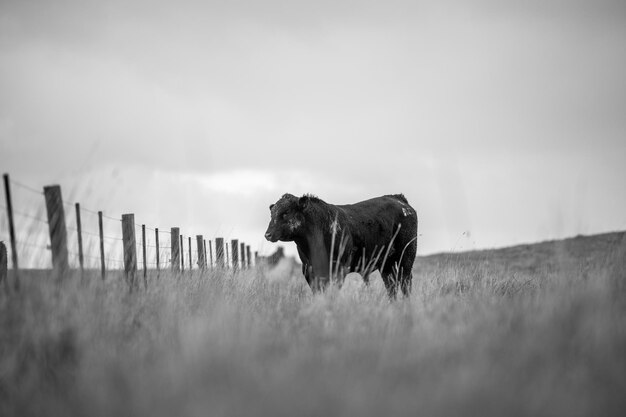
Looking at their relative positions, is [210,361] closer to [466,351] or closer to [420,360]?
[420,360]

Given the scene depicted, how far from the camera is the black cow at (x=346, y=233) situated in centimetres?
932

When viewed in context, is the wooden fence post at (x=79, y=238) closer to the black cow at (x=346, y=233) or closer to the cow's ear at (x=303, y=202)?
the black cow at (x=346, y=233)

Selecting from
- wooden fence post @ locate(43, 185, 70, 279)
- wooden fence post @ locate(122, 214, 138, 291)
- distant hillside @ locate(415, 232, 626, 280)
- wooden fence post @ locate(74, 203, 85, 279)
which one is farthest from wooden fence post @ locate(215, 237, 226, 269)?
distant hillside @ locate(415, 232, 626, 280)

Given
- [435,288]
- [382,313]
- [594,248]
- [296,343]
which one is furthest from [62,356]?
[594,248]

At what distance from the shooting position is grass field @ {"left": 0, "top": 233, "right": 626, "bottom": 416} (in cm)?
323

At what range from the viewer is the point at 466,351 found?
13.6 ft

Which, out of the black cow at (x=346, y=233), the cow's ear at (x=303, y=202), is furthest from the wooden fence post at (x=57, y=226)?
the cow's ear at (x=303, y=202)

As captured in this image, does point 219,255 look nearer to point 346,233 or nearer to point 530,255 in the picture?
point 346,233

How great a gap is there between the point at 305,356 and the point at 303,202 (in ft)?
18.9

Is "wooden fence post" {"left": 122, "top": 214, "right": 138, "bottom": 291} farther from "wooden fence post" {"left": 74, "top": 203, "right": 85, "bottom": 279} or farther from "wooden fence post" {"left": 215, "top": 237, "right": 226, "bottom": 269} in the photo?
"wooden fence post" {"left": 215, "top": 237, "right": 226, "bottom": 269}

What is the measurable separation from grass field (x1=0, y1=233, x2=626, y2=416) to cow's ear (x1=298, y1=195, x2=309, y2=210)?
11.9 ft

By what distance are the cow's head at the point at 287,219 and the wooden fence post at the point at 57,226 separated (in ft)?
12.3

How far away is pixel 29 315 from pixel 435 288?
669 cm

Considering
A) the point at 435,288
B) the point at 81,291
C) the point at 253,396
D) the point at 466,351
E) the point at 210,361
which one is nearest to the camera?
the point at 253,396
